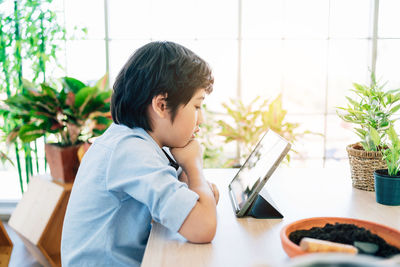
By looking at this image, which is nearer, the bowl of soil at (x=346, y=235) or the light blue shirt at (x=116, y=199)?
the bowl of soil at (x=346, y=235)

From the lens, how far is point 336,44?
3.85 m

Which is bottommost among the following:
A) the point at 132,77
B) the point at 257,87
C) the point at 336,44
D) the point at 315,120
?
the point at 315,120

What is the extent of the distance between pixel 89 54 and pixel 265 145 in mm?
2712

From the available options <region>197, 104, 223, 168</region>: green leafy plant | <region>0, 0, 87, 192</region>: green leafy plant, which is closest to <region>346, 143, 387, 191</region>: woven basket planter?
<region>197, 104, 223, 168</region>: green leafy plant

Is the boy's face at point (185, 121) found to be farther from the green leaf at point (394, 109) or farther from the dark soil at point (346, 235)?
the green leaf at point (394, 109)

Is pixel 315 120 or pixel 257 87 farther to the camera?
pixel 315 120

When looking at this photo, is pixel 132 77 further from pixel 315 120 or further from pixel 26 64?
pixel 315 120

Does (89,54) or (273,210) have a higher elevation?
(89,54)

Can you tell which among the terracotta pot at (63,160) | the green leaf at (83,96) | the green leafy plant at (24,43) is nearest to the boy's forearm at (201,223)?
the green leaf at (83,96)

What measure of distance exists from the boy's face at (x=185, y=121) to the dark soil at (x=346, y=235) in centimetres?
48

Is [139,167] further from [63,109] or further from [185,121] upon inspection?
[63,109]

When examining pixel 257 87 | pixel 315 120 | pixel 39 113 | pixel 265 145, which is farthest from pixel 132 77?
pixel 315 120

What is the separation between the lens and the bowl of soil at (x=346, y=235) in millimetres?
688

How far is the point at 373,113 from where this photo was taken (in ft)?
4.21
